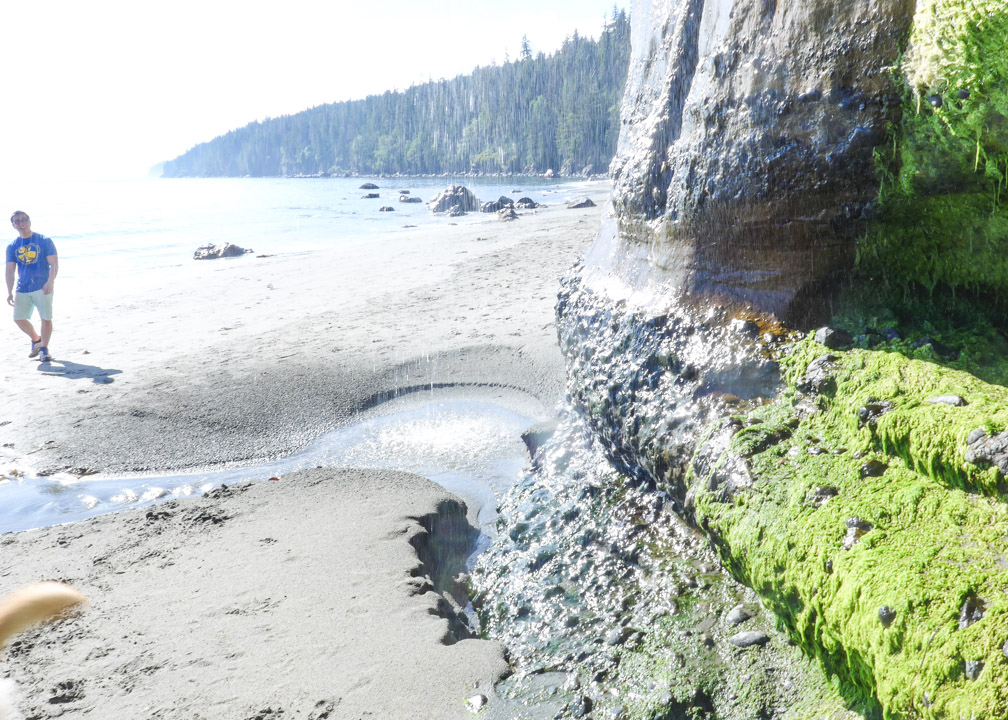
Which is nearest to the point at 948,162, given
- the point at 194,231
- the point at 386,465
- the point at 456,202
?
the point at 386,465

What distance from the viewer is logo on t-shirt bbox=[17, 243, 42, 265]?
9.69m

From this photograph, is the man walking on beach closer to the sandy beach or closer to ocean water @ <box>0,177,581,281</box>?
the sandy beach

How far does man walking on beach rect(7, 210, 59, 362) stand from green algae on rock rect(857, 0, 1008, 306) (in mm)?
10342

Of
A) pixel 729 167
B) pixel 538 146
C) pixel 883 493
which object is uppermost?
pixel 538 146

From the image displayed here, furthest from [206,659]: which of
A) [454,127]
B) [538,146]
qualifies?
[454,127]

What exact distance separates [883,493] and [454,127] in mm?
126406

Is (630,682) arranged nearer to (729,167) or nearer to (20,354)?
(729,167)

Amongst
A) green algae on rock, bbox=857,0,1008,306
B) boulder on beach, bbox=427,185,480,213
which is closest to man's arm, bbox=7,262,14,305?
green algae on rock, bbox=857,0,1008,306

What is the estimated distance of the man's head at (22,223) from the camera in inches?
375

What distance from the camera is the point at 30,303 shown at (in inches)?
387

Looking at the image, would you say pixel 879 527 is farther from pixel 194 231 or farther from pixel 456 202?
pixel 194 231

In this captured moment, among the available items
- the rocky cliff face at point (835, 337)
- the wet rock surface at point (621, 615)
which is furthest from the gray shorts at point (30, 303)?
the rocky cliff face at point (835, 337)

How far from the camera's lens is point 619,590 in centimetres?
363

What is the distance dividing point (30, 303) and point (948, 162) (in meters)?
11.1
